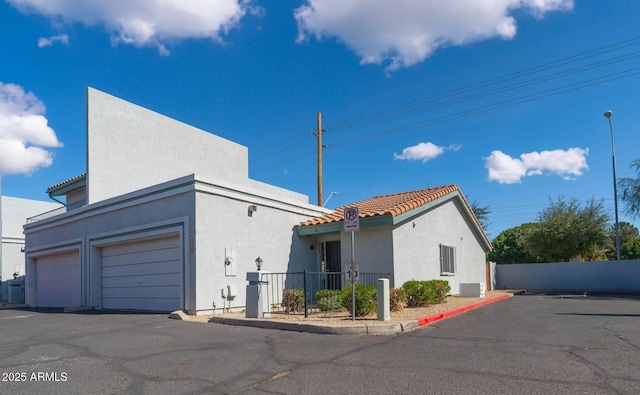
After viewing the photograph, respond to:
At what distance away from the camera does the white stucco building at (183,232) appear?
566 inches

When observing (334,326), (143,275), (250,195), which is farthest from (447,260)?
(143,275)

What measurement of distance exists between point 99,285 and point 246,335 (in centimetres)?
1041

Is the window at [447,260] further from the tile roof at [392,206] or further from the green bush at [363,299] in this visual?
the green bush at [363,299]

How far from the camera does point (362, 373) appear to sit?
255 inches

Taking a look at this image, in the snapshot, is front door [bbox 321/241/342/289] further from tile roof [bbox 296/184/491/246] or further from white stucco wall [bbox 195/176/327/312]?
tile roof [bbox 296/184/491/246]

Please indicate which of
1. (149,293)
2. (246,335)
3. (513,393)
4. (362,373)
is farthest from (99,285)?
(513,393)

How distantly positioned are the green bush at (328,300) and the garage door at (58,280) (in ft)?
37.7

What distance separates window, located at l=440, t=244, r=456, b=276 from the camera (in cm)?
1938

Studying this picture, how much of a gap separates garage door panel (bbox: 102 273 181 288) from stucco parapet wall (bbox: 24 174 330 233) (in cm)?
241

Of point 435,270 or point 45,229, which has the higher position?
point 45,229

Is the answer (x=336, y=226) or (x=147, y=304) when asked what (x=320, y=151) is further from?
(x=147, y=304)

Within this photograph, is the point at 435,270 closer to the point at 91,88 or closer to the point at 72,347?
the point at 72,347

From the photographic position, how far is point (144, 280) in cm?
1594

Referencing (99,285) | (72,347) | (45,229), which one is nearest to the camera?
(72,347)
